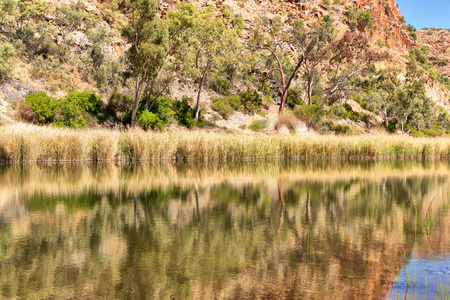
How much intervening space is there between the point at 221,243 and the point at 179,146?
1654 centimetres

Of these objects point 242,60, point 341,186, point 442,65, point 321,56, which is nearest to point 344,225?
point 341,186

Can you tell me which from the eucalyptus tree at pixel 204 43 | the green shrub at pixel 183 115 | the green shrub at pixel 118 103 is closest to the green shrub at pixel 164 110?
the green shrub at pixel 183 115

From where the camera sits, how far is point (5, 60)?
30047 millimetres

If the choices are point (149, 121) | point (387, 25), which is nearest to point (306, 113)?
point (149, 121)

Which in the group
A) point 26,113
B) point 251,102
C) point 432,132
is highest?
point 251,102

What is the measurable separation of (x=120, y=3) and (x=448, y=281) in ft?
172

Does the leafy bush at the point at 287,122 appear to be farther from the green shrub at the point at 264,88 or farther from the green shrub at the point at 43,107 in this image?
the green shrub at the point at 43,107

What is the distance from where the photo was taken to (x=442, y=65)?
103m

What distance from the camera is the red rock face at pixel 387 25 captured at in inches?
3286

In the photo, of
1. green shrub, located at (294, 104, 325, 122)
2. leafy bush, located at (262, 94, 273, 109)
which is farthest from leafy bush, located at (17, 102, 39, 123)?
leafy bush, located at (262, 94, 273, 109)

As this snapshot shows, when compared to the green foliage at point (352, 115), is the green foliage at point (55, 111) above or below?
below

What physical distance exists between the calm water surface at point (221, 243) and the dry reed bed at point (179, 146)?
8.38m

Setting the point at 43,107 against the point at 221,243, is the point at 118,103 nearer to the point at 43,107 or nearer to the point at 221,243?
the point at 43,107

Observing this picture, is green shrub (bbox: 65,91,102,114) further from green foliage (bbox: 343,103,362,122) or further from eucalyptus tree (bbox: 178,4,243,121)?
green foliage (bbox: 343,103,362,122)
